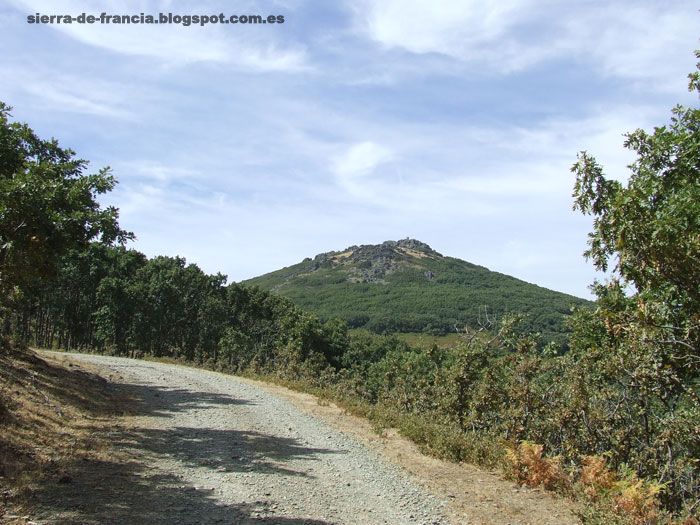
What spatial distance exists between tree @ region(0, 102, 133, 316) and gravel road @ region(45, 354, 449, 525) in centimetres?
381

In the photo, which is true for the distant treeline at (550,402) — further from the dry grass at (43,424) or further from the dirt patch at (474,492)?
the dry grass at (43,424)

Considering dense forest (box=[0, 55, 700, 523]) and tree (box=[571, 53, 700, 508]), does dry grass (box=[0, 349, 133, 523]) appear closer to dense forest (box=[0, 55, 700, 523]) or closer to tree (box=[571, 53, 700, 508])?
dense forest (box=[0, 55, 700, 523])

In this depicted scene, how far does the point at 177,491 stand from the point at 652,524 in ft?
20.6

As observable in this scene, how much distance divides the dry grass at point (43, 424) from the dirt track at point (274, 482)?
0.40m

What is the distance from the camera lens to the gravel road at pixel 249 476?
6812 millimetres

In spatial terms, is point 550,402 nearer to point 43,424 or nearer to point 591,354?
point 591,354

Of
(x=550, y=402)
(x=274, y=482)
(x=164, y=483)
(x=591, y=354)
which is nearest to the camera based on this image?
(x=164, y=483)

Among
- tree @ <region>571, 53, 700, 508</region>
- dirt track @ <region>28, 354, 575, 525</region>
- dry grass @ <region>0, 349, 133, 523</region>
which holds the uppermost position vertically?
tree @ <region>571, 53, 700, 508</region>

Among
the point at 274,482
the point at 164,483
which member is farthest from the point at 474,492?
the point at 164,483

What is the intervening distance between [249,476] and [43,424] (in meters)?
4.69

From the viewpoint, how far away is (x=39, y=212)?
8789mm

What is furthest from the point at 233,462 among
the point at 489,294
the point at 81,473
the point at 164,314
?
the point at 489,294

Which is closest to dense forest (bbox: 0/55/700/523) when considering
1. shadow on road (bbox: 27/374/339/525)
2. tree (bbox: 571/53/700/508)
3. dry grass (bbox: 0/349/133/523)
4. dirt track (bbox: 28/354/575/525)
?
tree (bbox: 571/53/700/508)

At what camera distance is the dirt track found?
6801mm
